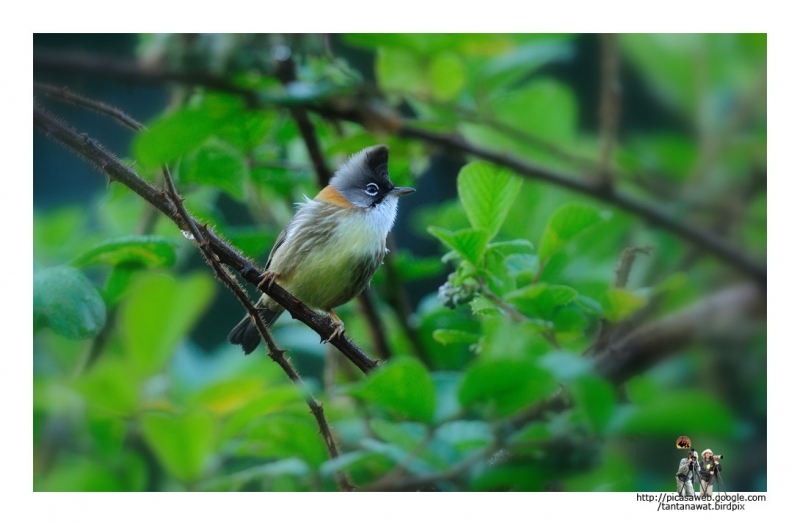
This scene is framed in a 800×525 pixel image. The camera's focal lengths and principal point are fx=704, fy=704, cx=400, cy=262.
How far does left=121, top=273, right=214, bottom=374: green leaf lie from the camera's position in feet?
3.72

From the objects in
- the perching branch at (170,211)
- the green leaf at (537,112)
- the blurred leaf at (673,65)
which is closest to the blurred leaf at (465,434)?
the perching branch at (170,211)

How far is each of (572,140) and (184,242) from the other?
0.72 metres

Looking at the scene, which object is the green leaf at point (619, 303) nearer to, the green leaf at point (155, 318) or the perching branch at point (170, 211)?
the perching branch at point (170, 211)

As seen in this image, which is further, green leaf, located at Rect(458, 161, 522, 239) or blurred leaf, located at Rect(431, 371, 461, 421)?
green leaf, located at Rect(458, 161, 522, 239)

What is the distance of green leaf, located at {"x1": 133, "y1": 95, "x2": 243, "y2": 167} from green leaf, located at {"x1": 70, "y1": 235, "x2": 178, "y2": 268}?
0.18m

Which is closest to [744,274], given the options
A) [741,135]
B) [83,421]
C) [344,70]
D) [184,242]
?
[741,135]

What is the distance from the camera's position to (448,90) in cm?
120

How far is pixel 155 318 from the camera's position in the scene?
115 cm

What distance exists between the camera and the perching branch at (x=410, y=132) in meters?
1.01

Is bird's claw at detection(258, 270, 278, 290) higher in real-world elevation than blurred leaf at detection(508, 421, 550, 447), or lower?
higher

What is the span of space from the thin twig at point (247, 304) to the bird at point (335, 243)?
0.24 m

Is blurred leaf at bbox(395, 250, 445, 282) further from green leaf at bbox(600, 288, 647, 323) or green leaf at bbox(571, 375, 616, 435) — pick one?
green leaf at bbox(571, 375, 616, 435)

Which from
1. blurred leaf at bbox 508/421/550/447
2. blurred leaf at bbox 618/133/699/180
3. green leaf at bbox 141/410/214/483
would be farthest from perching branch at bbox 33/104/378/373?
blurred leaf at bbox 618/133/699/180

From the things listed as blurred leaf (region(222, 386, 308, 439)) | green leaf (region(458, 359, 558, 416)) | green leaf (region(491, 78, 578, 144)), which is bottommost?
green leaf (region(458, 359, 558, 416))
